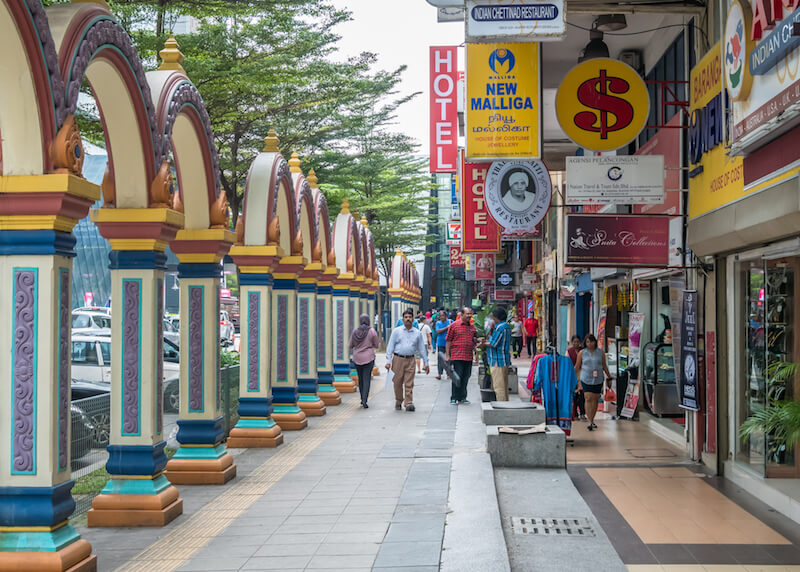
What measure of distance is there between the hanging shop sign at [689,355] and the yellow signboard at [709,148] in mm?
1081

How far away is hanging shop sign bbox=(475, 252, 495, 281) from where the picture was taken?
90.5 feet

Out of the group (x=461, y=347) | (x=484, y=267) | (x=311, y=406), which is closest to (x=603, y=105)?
(x=461, y=347)

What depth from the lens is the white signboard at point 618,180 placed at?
10.5 metres

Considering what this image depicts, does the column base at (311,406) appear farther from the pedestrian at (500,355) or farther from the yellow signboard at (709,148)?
the yellow signboard at (709,148)

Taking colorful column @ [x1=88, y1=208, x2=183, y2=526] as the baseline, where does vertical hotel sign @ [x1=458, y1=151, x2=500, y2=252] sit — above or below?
above

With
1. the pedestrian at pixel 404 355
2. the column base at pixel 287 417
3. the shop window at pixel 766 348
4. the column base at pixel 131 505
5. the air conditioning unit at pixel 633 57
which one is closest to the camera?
the column base at pixel 131 505

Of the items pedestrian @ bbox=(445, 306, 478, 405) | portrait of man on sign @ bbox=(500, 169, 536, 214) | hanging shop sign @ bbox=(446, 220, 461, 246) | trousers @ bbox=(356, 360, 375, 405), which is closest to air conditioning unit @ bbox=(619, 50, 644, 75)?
portrait of man on sign @ bbox=(500, 169, 536, 214)

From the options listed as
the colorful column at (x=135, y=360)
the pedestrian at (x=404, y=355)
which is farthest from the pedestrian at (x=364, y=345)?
the colorful column at (x=135, y=360)

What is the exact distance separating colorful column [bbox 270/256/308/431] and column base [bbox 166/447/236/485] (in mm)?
3839

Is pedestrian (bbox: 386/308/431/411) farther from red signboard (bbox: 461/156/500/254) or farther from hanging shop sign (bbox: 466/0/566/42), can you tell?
hanging shop sign (bbox: 466/0/566/42)

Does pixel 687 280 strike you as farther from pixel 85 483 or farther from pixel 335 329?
pixel 335 329

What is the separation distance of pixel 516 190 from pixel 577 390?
11.5ft

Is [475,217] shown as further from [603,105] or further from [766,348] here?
[766,348]

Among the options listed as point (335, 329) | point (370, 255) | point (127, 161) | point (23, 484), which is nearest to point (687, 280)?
point (127, 161)
